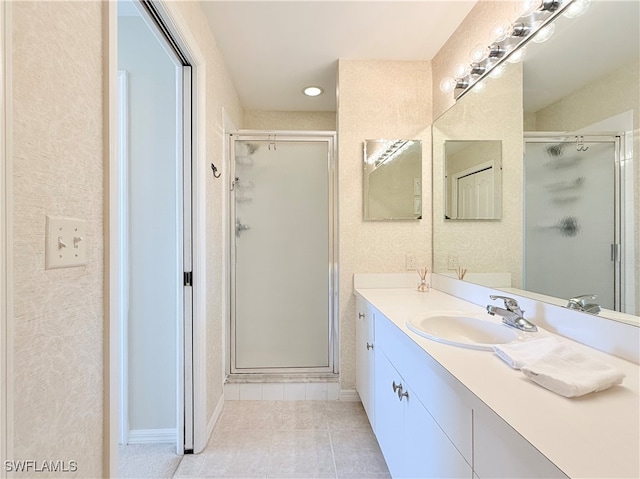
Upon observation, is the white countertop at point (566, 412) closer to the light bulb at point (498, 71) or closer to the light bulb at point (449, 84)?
the light bulb at point (498, 71)

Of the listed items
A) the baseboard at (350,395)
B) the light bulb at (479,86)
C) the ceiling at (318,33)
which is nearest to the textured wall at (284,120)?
the ceiling at (318,33)

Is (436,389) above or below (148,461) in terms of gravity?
above

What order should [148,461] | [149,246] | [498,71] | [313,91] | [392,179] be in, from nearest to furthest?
[498,71] → [148,461] → [149,246] → [392,179] → [313,91]

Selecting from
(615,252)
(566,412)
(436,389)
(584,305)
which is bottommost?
(436,389)

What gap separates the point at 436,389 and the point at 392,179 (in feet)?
4.91

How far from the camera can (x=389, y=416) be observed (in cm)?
139

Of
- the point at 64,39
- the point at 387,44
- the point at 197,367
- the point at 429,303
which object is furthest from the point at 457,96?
the point at 197,367

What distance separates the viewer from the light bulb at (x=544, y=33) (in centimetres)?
118

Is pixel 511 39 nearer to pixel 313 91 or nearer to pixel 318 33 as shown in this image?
pixel 318 33

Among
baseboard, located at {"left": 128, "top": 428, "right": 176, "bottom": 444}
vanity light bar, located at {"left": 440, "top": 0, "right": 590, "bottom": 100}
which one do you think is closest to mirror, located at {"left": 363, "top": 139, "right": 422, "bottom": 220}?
vanity light bar, located at {"left": 440, "top": 0, "right": 590, "bottom": 100}

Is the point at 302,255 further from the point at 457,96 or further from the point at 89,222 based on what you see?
the point at 89,222

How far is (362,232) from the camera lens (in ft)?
7.00

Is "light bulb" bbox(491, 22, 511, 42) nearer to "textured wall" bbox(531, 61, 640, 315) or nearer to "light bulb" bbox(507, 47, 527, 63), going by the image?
"light bulb" bbox(507, 47, 527, 63)

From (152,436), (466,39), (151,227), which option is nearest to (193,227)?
(151,227)
